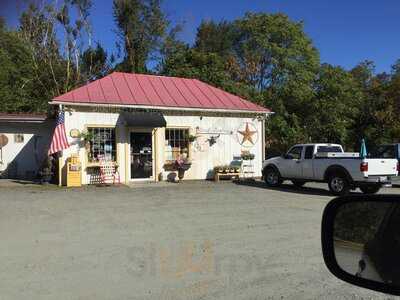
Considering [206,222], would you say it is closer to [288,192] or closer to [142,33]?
[288,192]

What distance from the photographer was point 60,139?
1820 cm

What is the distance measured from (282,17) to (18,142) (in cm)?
2573

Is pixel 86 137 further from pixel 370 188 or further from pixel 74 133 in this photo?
pixel 370 188

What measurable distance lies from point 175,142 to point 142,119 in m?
2.30

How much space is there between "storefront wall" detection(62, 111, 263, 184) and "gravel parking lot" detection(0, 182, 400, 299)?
17.0ft

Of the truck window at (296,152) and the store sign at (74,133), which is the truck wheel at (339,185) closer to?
the truck window at (296,152)

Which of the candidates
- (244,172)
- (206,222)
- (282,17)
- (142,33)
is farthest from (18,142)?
(282,17)

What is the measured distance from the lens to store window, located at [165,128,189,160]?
68.9 ft

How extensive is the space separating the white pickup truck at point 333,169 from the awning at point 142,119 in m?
5.01

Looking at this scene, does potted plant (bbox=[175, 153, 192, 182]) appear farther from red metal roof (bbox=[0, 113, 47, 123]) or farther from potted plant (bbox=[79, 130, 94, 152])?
red metal roof (bbox=[0, 113, 47, 123])

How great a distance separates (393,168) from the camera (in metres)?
16.5

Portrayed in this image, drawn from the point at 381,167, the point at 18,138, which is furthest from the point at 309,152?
the point at 18,138

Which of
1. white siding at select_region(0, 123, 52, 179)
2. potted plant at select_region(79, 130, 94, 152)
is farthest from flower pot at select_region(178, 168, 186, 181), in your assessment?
white siding at select_region(0, 123, 52, 179)

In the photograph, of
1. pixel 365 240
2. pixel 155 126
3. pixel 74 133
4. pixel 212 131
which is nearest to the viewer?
pixel 365 240
